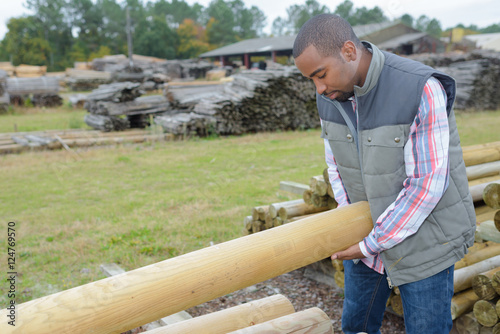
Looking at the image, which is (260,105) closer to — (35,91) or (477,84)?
(477,84)

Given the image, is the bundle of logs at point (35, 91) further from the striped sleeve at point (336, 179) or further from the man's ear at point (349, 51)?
the man's ear at point (349, 51)

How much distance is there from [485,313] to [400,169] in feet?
5.10

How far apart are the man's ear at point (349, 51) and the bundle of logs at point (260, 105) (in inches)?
391

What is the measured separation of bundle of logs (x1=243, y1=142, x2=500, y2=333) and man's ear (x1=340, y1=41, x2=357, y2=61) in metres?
1.65

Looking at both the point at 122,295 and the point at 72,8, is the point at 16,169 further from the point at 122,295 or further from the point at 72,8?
the point at 72,8

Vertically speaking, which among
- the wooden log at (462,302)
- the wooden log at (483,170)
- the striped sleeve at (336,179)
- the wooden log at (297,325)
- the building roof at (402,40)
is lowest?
the wooden log at (462,302)

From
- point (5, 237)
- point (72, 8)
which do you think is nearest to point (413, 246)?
point (5, 237)

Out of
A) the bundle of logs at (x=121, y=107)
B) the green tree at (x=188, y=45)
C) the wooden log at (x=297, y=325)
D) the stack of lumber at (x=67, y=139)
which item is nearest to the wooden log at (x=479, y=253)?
the wooden log at (x=297, y=325)

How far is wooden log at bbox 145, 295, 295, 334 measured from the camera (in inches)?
84.4

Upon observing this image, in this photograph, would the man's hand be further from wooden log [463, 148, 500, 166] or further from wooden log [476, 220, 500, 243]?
wooden log [463, 148, 500, 166]

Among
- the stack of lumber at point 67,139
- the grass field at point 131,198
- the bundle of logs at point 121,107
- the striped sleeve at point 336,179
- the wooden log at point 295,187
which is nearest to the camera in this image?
the striped sleeve at point 336,179

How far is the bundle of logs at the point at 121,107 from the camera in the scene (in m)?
12.9

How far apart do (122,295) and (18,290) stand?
300 centimetres

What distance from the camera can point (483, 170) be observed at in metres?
4.14
